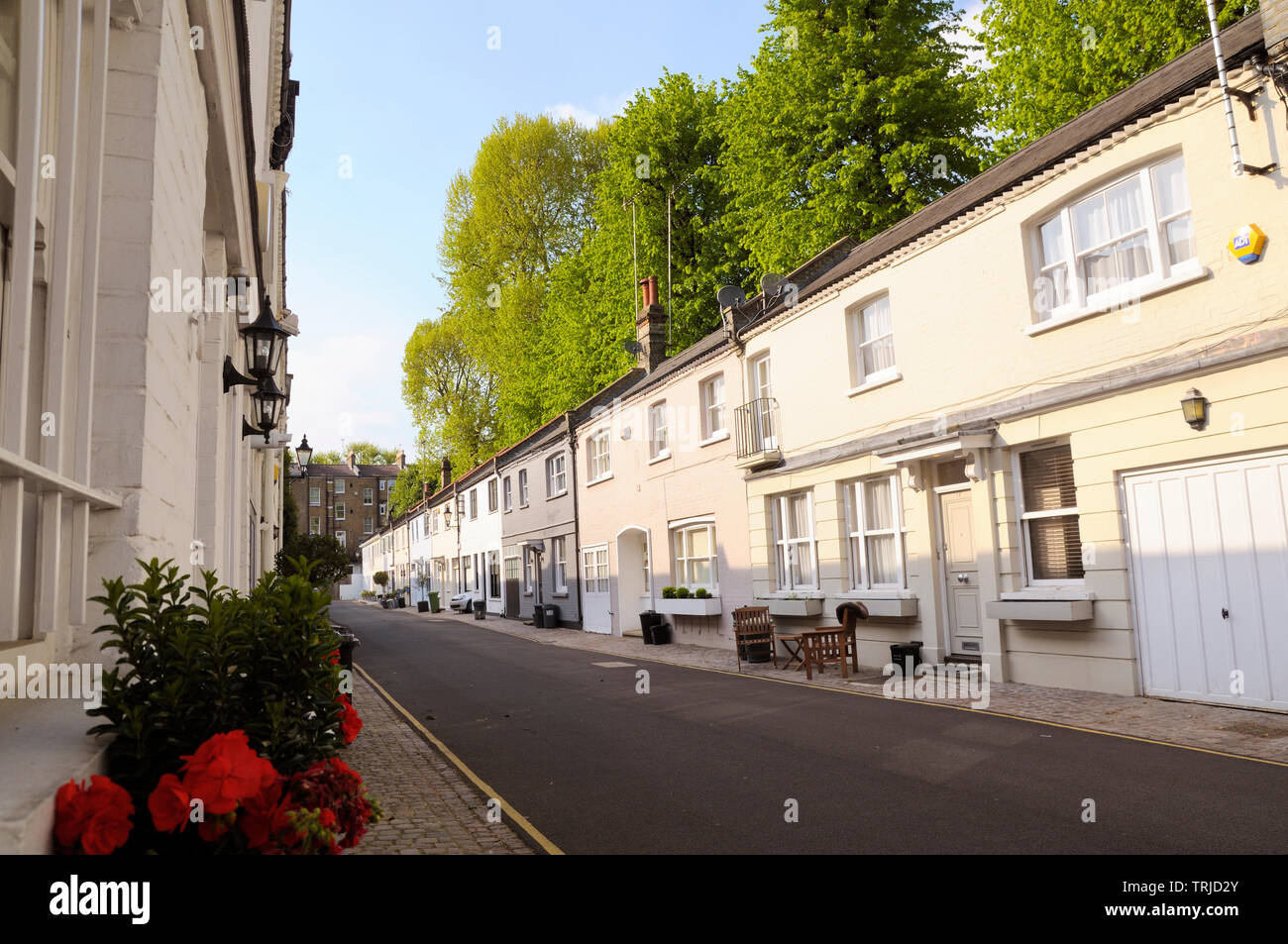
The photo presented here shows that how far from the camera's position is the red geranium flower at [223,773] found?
7.50ft

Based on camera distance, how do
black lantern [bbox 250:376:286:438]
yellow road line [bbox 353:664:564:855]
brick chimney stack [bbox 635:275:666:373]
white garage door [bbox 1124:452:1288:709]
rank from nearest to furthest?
yellow road line [bbox 353:664:564:855]
white garage door [bbox 1124:452:1288:709]
black lantern [bbox 250:376:286:438]
brick chimney stack [bbox 635:275:666:373]

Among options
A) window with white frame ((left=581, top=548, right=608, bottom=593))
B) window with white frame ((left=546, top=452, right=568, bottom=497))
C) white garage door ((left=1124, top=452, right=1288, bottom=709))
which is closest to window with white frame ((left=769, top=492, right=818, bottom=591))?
white garage door ((left=1124, top=452, right=1288, bottom=709))

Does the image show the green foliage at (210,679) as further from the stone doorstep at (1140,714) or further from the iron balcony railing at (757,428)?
the iron balcony railing at (757,428)

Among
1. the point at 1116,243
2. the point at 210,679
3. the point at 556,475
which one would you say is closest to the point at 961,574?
the point at 1116,243

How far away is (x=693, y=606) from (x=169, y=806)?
57.9 ft

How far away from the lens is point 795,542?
1669 cm

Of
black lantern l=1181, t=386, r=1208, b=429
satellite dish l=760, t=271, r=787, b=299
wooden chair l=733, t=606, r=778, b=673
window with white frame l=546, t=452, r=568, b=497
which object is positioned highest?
satellite dish l=760, t=271, r=787, b=299

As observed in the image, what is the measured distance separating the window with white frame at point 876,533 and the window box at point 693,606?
4.69 meters

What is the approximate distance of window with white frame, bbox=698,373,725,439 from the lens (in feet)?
64.4

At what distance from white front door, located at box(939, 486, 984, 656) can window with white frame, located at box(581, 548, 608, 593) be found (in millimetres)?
13758

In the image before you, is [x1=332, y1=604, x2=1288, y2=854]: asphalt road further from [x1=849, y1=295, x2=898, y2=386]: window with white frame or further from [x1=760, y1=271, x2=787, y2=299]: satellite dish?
[x1=760, y1=271, x2=787, y2=299]: satellite dish

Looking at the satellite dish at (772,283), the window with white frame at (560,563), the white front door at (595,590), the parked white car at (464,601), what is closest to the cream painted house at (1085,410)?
the satellite dish at (772,283)

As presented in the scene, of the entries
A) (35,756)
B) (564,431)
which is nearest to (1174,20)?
(564,431)
